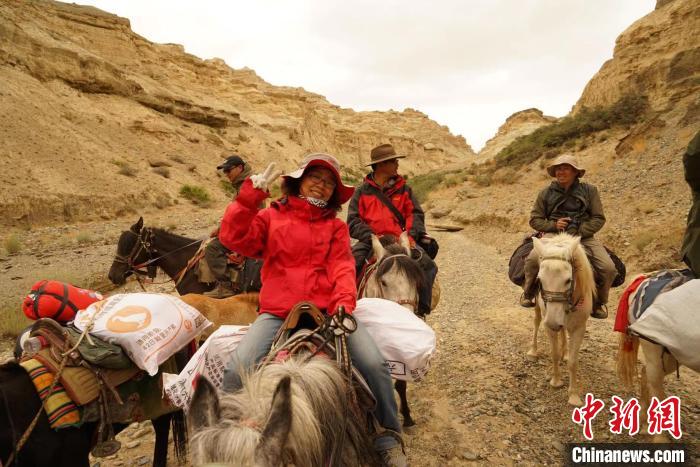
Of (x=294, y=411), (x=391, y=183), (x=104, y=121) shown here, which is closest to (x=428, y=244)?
(x=391, y=183)

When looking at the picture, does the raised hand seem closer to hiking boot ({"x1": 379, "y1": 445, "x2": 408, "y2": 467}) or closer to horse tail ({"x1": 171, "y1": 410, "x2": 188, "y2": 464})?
hiking boot ({"x1": 379, "y1": 445, "x2": 408, "y2": 467})

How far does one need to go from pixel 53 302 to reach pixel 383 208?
3.56m

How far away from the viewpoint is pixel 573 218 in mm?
4719

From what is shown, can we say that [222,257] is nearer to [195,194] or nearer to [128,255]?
[128,255]

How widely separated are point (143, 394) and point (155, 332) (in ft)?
2.02

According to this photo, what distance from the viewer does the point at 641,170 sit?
12211 mm

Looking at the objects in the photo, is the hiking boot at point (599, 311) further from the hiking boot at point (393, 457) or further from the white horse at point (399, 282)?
the hiking boot at point (393, 457)

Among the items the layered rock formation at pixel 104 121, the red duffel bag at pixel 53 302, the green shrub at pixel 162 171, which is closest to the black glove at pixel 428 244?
the red duffel bag at pixel 53 302

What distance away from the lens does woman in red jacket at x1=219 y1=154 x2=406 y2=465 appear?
215 centimetres

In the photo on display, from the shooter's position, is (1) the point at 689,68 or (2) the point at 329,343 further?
(1) the point at 689,68

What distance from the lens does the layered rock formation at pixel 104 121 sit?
1566 centimetres

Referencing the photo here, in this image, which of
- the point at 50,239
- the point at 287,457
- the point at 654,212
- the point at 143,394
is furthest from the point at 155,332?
the point at 50,239

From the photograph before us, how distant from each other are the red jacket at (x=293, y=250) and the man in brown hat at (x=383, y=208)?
1.84 metres

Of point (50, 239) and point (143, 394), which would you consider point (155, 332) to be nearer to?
point (143, 394)
